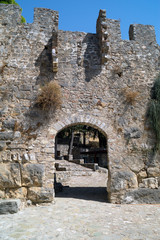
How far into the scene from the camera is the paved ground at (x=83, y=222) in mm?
3098

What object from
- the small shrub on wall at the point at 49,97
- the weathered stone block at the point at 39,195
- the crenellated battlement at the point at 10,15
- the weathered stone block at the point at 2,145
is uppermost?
the crenellated battlement at the point at 10,15

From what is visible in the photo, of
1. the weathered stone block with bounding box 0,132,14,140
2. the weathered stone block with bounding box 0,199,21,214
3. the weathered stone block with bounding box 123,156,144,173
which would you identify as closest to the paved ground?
the weathered stone block with bounding box 0,199,21,214

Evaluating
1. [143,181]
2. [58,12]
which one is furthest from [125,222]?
[58,12]

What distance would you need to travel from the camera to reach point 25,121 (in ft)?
18.4

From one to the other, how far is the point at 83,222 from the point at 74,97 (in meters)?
3.53

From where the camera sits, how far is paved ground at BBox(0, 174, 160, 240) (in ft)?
10.2

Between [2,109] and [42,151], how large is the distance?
1.69 meters

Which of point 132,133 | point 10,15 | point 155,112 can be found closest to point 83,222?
point 132,133

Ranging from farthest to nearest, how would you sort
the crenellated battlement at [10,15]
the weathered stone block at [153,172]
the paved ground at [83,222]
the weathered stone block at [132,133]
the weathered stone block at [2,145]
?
1. the crenellated battlement at [10,15]
2. the weathered stone block at [132,133]
3. the weathered stone block at [153,172]
4. the weathered stone block at [2,145]
5. the paved ground at [83,222]

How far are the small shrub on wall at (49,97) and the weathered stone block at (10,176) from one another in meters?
1.83

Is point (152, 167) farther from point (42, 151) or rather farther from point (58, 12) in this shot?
point (58, 12)

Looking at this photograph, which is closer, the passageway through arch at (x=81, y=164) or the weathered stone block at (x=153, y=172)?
the weathered stone block at (x=153, y=172)

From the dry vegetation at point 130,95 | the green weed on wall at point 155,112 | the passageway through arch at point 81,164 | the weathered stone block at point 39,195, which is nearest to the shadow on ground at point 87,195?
the passageway through arch at point 81,164

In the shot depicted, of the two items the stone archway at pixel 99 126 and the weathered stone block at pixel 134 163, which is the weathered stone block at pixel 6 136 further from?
the weathered stone block at pixel 134 163
